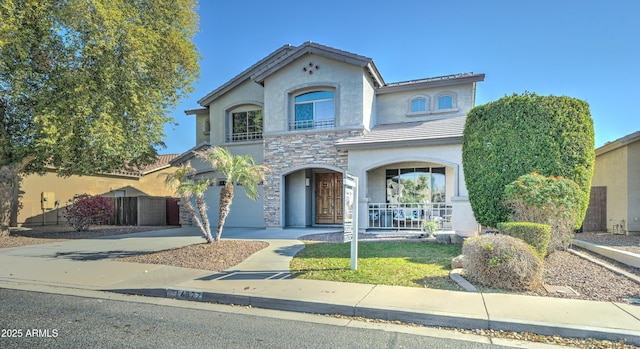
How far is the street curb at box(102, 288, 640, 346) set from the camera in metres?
4.59

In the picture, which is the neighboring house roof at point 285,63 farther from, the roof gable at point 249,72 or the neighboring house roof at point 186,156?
the neighboring house roof at point 186,156

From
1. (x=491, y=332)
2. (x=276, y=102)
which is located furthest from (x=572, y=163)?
(x=276, y=102)

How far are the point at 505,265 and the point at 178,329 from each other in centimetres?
551

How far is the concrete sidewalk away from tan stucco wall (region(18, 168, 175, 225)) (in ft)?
33.0

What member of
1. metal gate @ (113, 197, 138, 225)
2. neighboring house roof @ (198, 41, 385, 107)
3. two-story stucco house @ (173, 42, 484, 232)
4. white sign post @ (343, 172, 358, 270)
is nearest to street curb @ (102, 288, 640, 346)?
white sign post @ (343, 172, 358, 270)

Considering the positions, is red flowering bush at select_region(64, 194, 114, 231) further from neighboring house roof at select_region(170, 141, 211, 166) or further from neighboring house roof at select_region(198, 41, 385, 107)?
neighboring house roof at select_region(198, 41, 385, 107)

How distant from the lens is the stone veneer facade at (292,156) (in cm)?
1504

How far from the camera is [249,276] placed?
7.60 meters

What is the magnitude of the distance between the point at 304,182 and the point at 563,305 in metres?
11.9

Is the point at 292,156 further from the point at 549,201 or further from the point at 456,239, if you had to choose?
the point at 549,201

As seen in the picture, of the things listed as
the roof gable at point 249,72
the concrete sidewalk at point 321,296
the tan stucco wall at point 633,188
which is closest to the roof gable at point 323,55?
the roof gable at point 249,72

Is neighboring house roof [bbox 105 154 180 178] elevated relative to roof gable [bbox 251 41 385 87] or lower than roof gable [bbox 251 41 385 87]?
lower

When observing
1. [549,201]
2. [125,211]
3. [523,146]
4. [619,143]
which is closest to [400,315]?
[549,201]

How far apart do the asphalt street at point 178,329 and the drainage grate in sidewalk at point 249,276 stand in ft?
4.50
